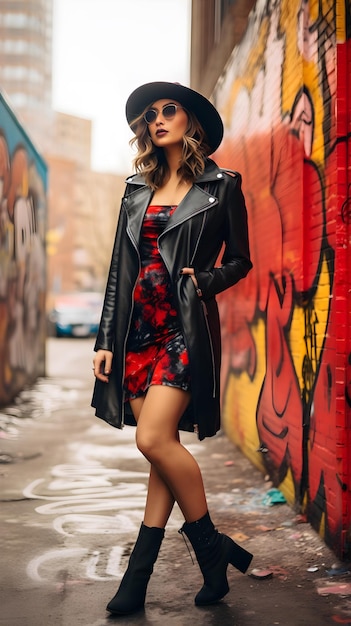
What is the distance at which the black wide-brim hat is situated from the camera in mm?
3514

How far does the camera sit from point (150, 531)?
336 centimetres

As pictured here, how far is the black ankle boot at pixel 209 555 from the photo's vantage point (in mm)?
3389

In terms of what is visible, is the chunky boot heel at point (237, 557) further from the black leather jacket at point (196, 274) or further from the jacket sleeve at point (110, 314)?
the jacket sleeve at point (110, 314)

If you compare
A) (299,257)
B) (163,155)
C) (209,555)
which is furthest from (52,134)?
(209,555)

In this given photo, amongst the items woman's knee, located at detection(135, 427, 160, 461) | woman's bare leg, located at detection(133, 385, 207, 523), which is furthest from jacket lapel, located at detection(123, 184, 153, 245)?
woman's knee, located at detection(135, 427, 160, 461)

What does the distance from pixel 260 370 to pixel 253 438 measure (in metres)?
0.63

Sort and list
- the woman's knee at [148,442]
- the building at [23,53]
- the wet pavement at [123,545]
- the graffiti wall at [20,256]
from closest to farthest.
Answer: the woman's knee at [148,442]
the wet pavement at [123,545]
the graffiti wall at [20,256]
the building at [23,53]

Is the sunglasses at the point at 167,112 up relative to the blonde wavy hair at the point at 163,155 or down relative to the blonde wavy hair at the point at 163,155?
up

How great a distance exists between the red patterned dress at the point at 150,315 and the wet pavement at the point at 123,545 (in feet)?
3.11

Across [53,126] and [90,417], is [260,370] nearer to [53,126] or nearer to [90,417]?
[90,417]

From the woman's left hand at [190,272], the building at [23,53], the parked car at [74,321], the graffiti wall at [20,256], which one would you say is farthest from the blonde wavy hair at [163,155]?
the building at [23,53]

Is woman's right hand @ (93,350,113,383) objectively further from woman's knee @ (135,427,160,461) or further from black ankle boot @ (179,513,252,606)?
black ankle boot @ (179,513,252,606)

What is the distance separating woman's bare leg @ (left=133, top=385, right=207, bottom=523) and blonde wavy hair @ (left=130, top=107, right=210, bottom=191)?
94cm

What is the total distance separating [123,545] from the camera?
14.4 ft
